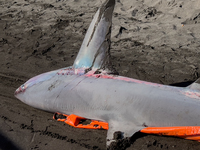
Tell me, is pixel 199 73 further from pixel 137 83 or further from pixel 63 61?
pixel 63 61

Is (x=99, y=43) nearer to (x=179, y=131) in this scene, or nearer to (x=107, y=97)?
(x=107, y=97)

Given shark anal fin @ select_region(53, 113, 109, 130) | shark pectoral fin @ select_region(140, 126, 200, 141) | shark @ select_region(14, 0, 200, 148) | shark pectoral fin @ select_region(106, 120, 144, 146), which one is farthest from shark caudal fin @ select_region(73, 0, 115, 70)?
shark pectoral fin @ select_region(140, 126, 200, 141)

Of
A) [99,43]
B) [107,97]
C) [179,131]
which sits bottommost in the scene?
[179,131]

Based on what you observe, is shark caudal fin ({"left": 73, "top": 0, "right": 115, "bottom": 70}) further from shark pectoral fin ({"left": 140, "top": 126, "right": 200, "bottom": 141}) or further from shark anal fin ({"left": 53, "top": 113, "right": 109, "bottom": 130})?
shark pectoral fin ({"left": 140, "top": 126, "right": 200, "bottom": 141})

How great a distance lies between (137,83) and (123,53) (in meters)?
2.47

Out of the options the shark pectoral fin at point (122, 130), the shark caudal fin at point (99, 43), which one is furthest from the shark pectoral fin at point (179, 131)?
the shark caudal fin at point (99, 43)

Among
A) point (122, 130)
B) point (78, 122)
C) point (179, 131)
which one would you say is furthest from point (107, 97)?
point (179, 131)

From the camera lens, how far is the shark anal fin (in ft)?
12.3

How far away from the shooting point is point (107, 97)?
360 cm

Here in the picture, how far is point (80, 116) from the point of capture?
386cm

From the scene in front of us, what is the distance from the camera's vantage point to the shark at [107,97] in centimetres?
323

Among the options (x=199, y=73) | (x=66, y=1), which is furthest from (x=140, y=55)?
(x=66, y=1)

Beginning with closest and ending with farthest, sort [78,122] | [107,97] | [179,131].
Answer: [179,131] → [107,97] → [78,122]

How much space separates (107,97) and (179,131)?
1.07 metres
